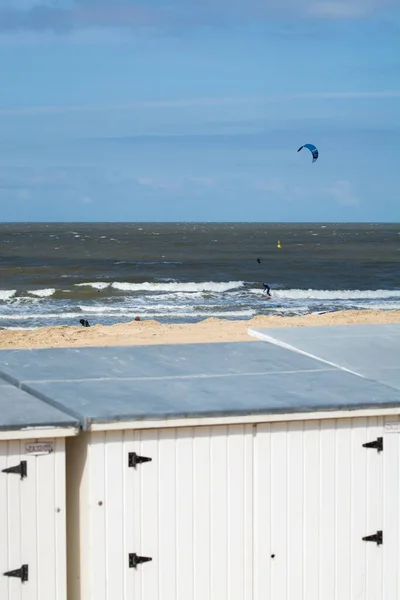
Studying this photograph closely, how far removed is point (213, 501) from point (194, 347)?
138 inches

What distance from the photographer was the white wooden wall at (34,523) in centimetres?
784

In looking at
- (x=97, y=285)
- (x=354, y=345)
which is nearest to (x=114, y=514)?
(x=354, y=345)

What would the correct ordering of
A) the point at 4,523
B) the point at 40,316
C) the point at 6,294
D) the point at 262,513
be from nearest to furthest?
the point at 4,523, the point at 262,513, the point at 40,316, the point at 6,294

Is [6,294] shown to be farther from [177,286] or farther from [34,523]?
[34,523]

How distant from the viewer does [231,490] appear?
8.57 m

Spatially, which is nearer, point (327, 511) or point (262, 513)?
point (262, 513)

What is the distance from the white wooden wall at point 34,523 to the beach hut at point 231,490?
27 centimetres

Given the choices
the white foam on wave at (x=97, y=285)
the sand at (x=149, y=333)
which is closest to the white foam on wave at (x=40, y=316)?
the sand at (x=149, y=333)

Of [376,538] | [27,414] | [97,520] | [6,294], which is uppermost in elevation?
[6,294]

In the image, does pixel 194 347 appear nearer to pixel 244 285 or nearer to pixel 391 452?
pixel 391 452

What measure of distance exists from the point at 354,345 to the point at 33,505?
5.43 meters

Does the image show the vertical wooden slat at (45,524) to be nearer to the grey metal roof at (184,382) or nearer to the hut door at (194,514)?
the grey metal roof at (184,382)

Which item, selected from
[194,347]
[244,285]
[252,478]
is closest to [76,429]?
[252,478]

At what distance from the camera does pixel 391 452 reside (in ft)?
29.3
